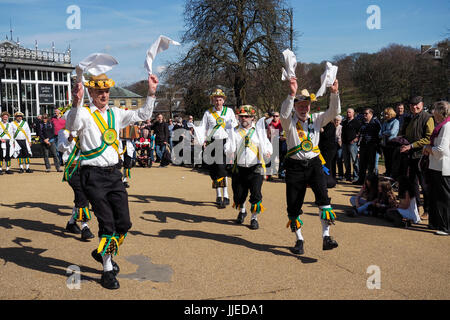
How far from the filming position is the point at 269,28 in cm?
2503

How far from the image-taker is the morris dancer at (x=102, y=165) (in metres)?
4.62

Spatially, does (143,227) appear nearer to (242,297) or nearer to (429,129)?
(242,297)

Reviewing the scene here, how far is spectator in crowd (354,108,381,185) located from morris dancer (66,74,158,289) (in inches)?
291

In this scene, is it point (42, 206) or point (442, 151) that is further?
point (42, 206)

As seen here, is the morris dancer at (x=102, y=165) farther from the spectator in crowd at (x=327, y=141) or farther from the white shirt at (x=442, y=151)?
the spectator in crowd at (x=327, y=141)

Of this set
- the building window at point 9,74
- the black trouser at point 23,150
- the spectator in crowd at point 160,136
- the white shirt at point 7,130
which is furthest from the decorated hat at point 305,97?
the building window at point 9,74

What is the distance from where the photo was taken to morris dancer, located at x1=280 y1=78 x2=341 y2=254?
547 cm

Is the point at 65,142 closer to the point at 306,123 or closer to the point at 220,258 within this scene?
the point at 220,258

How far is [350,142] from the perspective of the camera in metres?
11.6

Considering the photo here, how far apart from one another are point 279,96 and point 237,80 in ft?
8.80

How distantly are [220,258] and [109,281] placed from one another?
4.94 ft

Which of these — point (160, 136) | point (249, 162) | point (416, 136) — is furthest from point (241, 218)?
point (160, 136)

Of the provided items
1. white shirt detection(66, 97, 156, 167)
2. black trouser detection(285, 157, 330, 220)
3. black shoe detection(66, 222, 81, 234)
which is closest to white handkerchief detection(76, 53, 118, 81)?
white shirt detection(66, 97, 156, 167)

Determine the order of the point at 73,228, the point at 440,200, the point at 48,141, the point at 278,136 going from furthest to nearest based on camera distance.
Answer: the point at 48,141 < the point at 278,136 < the point at 73,228 < the point at 440,200
